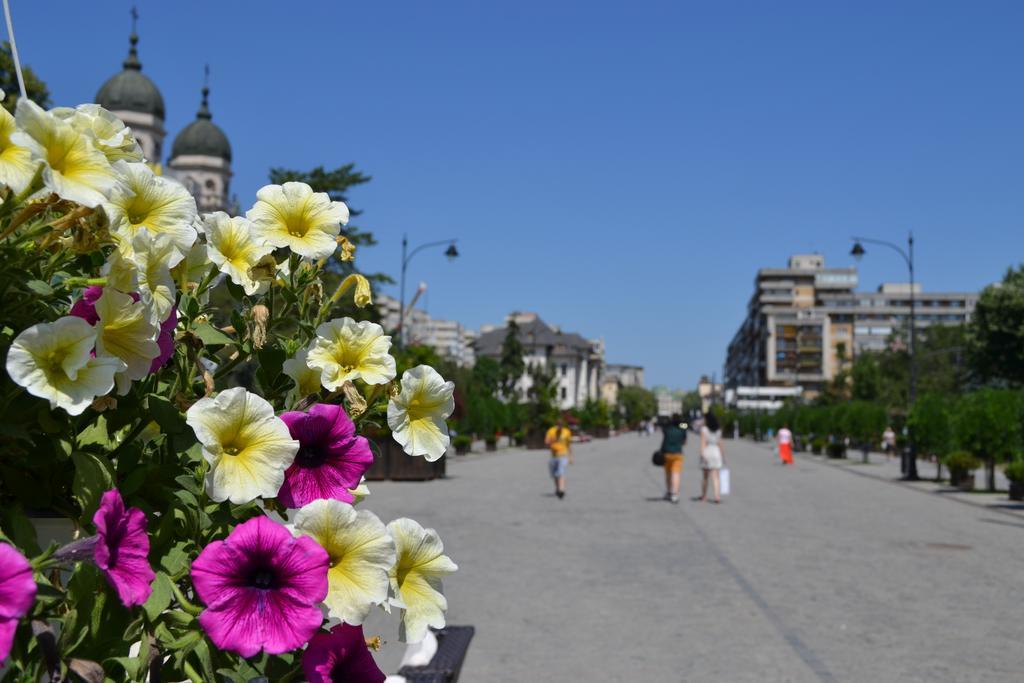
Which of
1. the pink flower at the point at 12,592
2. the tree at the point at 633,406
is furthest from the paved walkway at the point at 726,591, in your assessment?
the tree at the point at 633,406

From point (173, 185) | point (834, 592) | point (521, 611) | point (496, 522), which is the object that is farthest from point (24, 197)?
point (496, 522)

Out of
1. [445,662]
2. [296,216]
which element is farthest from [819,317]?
[296,216]

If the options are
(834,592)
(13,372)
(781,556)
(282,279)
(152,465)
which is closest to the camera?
(13,372)

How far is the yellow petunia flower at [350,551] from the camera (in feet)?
4.38

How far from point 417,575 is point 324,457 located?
0.20 m

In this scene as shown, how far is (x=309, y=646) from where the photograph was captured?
137 centimetres

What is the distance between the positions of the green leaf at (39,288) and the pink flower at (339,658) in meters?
0.51

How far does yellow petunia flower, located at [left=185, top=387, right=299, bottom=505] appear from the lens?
1.34 meters

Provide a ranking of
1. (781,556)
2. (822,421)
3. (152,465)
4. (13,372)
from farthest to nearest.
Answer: (822,421) < (781,556) < (152,465) < (13,372)

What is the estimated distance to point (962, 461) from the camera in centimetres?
2988

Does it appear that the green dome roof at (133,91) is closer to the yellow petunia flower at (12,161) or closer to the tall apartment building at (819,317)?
the yellow petunia flower at (12,161)

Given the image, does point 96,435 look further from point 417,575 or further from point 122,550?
point 417,575

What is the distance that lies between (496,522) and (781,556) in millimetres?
5229

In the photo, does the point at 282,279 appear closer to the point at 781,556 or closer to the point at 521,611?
the point at 521,611
